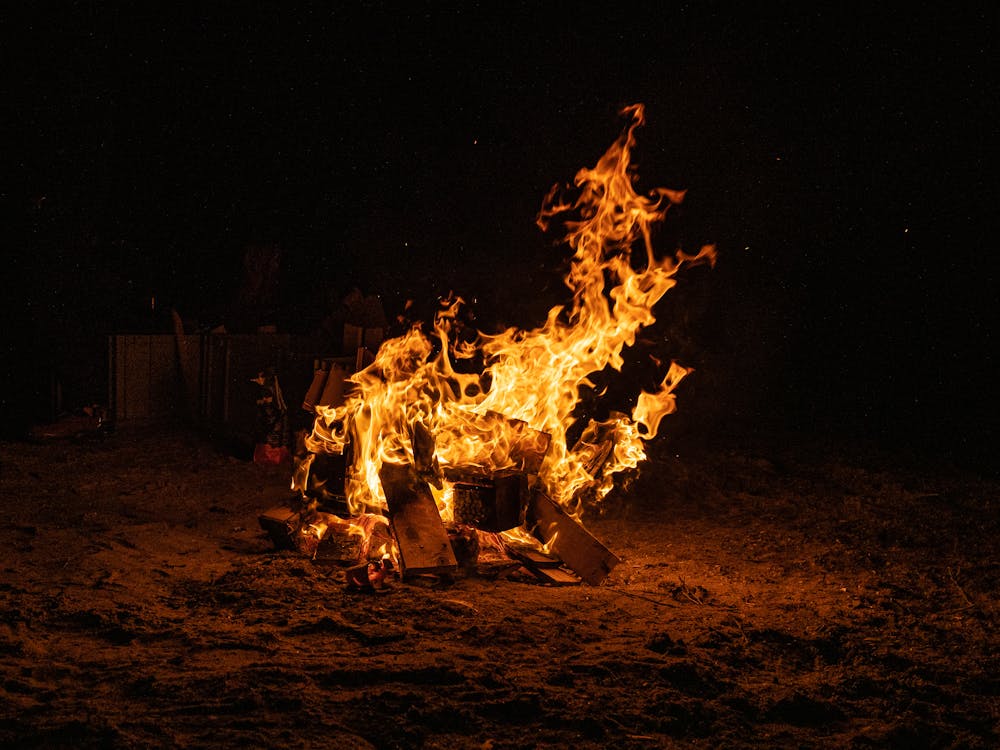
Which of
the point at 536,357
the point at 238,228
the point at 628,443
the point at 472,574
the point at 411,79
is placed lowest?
the point at 472,574

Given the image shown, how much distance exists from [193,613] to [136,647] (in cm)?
62

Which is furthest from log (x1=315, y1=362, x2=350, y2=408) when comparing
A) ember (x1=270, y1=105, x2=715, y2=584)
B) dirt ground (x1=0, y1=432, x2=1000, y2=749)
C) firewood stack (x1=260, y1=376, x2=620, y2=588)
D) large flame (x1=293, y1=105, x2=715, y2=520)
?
dirt ground (x1=0, y1=432, x2=1000, y2=749)

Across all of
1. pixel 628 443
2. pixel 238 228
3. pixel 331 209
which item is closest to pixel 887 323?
pixel 628 443

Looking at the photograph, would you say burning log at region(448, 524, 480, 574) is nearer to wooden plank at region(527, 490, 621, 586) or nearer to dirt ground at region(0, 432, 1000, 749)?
dirt ground at region(0, 432, 1000, 749)

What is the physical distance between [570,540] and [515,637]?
169 cm

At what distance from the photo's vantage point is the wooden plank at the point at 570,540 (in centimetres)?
618

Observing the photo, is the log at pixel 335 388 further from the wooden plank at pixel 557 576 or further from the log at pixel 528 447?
the wooden plank at pixel 557 576

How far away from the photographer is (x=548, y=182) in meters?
13.2

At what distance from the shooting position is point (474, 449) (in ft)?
23.9

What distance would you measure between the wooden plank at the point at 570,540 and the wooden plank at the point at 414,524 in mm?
889

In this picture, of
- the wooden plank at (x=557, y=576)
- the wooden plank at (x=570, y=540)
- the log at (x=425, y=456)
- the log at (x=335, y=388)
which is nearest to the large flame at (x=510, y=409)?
the log at (x=425, y=456)

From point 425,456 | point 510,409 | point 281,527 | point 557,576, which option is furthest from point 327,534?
point 510,409

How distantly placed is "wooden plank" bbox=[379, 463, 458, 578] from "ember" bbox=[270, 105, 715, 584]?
1 centimetres

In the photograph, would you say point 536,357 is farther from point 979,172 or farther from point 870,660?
point 979,172
